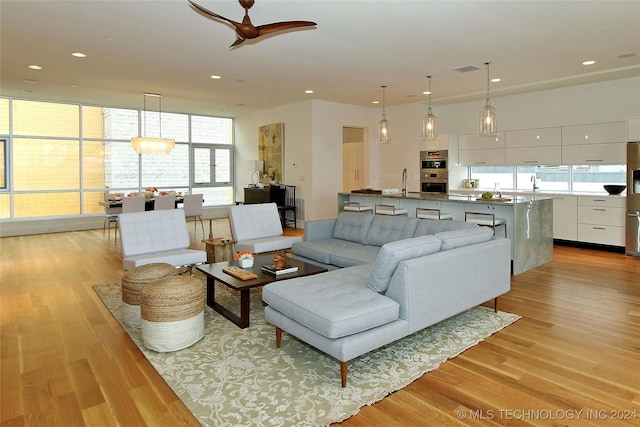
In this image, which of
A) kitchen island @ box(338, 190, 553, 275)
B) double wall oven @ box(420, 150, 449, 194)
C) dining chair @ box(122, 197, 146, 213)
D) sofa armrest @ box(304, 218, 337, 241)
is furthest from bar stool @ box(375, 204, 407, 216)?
dining chair @ box(122, 197, 146, 213)

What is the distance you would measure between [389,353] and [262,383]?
95cm

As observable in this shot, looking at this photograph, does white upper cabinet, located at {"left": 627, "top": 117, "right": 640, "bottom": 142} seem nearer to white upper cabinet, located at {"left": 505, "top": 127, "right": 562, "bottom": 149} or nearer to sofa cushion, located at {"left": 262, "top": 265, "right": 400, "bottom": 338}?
white upper cabinet, located at {"left": 505, "top": 127, "right": 562, "bottom": 149}

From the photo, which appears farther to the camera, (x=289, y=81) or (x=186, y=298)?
(x=289, y=81)

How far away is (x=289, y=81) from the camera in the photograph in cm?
695

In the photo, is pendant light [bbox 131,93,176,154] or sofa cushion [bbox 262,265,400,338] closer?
sofa cushion [bbox 262,265,400,338]

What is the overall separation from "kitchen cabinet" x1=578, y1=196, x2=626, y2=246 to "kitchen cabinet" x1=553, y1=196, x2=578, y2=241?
8 cm

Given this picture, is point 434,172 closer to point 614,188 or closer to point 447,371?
point 614,188

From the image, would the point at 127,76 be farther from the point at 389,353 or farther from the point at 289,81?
the point at 389,353

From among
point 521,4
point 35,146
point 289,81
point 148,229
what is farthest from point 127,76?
point 521,4

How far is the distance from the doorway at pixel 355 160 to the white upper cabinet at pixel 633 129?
515cm

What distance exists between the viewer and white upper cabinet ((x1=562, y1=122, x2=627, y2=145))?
6609 mm

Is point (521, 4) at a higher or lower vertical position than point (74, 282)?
higher

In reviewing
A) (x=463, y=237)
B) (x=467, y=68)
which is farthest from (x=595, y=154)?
(x=463, y=237)

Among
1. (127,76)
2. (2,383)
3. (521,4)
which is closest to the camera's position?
(2,383)
